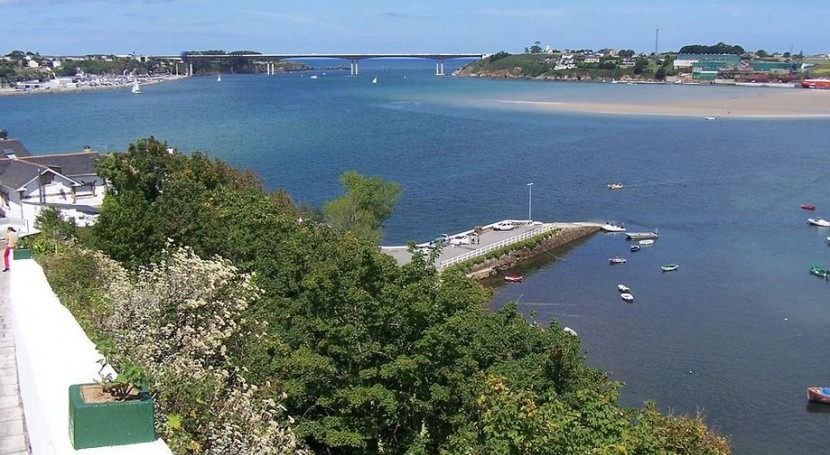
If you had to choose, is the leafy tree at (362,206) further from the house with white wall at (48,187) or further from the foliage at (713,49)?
the foliage at (713,49)

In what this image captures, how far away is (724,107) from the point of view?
330ft

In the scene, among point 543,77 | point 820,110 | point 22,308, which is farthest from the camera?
point 543,77

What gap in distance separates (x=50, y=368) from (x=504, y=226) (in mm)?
34820

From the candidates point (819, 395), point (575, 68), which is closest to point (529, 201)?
point (819, 395)

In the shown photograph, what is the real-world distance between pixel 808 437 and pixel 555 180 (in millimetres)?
34456

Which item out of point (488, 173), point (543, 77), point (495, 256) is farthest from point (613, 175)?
point (543, 77)

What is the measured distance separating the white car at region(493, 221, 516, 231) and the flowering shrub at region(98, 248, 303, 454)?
28.0 meters

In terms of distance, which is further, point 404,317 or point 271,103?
point 271,103

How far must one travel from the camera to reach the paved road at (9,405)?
22.1 feet

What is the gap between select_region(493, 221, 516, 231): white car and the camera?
131 ft

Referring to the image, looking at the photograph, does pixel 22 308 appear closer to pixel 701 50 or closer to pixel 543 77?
pixel 543 77

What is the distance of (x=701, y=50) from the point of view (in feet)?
593

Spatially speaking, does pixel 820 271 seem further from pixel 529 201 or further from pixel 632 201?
pixel 529 201

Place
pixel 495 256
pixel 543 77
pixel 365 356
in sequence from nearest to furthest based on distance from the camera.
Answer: pixel 365 356 < pixel 495 256 < pixel 543 77
